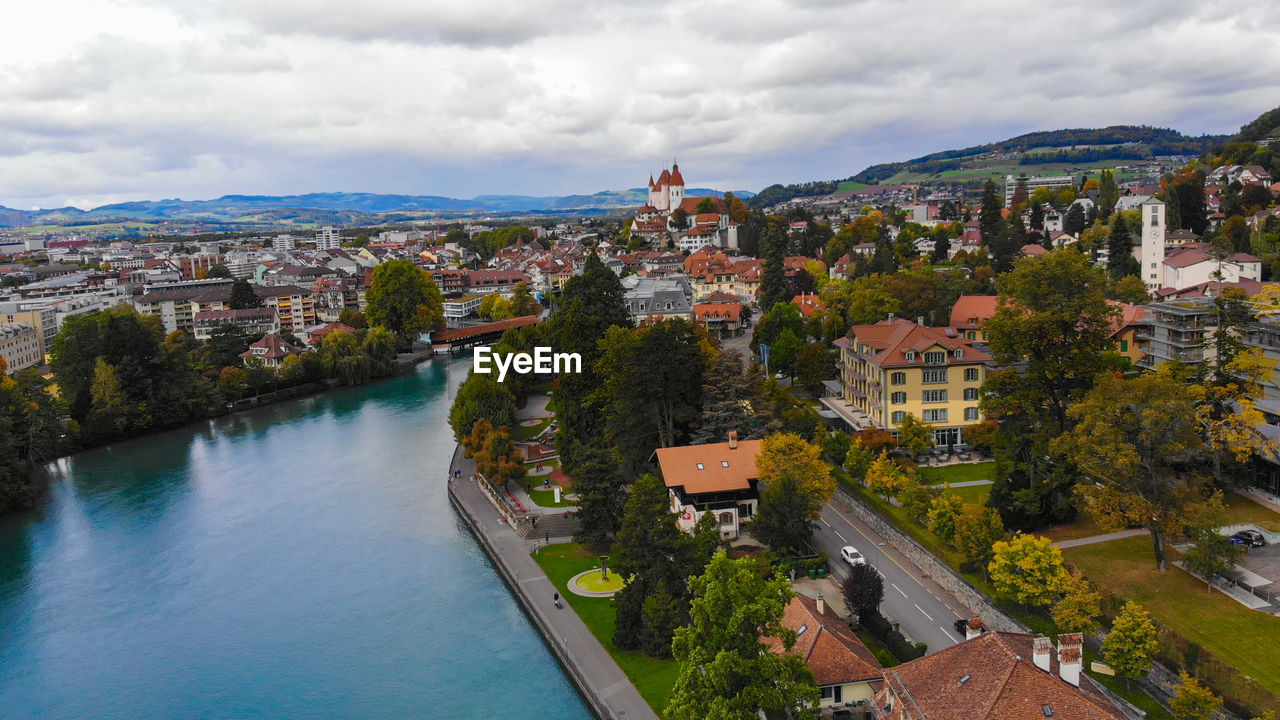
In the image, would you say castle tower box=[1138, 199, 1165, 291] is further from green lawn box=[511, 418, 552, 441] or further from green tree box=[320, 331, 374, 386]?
green tree box=[320, 331, 374, 386]

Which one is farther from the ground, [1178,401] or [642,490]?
[1178,401]

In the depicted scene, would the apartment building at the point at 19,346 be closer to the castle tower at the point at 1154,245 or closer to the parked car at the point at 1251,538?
the parked car at the point at 1251,538

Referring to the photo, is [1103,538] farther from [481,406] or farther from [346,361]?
[346,361]

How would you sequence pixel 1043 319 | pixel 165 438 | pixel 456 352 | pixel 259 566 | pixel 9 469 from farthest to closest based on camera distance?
pixel 456 352 < pixel 165 438 < pixel 9 469 < pixel 259 566 < pixel 1043 319

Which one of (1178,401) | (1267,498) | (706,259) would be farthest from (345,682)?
(706,259)

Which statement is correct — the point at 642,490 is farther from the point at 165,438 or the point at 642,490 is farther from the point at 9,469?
the point at 165,438

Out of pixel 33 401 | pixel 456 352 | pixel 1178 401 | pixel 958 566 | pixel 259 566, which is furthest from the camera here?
pixel 456 352

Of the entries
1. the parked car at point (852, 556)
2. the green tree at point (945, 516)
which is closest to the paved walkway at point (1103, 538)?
the green tree at point (945, 516)
